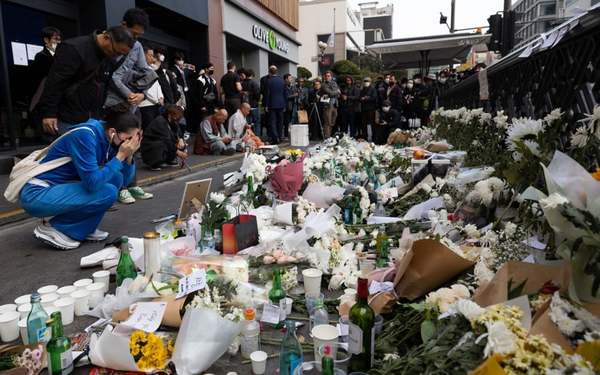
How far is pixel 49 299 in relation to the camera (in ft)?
9.21

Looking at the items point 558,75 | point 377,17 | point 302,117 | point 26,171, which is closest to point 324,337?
point 558,75

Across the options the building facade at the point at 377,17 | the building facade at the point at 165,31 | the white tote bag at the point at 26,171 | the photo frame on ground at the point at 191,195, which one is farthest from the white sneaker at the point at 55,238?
the building facade at the point at 377,17

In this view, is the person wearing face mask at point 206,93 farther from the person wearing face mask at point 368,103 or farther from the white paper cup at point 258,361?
the white paper cup at point 258,361

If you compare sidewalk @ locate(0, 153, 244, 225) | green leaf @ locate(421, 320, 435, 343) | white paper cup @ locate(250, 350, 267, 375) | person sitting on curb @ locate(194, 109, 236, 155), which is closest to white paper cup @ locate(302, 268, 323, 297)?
white paper cup @ locate(250, 350, 267, 375)

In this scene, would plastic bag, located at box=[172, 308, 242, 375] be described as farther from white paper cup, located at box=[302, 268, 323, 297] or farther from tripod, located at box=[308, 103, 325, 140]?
tripod, located at box=[308, 103, 325, 140]

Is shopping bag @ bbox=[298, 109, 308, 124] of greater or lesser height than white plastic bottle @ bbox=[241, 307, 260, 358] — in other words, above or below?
above

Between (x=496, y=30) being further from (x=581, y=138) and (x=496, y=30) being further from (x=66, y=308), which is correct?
(x=66, y=308)

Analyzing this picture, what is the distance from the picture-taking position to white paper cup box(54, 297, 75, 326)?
271cm

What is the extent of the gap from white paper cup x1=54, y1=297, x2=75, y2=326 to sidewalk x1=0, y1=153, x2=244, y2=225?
283 centimetres

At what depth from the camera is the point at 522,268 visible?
189cm

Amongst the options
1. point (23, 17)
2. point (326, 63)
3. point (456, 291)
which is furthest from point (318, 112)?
point (326, 63)

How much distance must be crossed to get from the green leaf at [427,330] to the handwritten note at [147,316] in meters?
1.34

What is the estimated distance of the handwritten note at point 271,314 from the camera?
260 centimetres

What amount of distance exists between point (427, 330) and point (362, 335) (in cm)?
27
